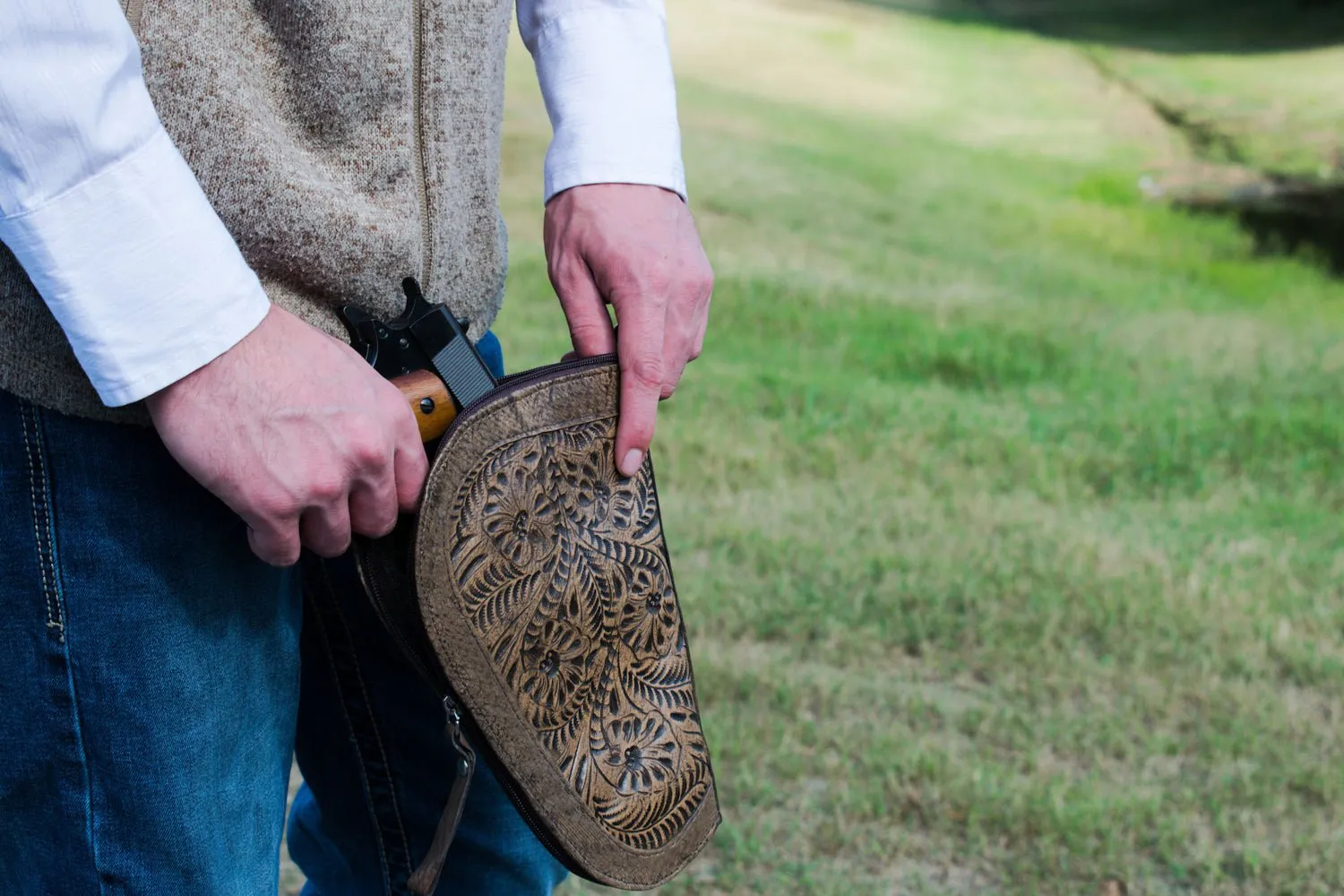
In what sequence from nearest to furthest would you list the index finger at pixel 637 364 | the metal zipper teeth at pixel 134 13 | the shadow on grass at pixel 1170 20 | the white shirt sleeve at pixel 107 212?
the white shirt sleeve at pixel 107 212 < the metal zipper teeth at pixel 134 13 < the index finger at pixel 637 364 < the shadow on grass at pixel 1170 20

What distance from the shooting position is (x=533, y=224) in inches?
306

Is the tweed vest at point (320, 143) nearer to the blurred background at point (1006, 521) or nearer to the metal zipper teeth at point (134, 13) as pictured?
the metal zipper teeth at point (134, 13)

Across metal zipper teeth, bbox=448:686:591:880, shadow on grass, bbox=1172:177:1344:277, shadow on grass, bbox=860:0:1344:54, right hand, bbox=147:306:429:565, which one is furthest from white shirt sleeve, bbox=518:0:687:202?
shadow on grass, bbox=860:0:1344:54

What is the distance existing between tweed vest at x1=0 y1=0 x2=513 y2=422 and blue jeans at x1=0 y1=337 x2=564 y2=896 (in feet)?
0.20

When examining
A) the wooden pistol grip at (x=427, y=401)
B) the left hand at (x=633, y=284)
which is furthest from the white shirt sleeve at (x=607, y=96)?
the wooden pistol grip at (x=427, y=401)

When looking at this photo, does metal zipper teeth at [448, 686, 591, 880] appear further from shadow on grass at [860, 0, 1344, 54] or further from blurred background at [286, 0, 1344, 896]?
shadow on grass at [860, 0, 1344, 54]

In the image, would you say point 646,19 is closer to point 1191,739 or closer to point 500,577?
point 500,577

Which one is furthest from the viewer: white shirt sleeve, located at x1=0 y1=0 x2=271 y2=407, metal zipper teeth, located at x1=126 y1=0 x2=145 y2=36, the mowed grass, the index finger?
the mowed grass

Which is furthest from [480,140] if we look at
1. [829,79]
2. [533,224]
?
[829,79]

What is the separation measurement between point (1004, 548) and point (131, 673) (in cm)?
306

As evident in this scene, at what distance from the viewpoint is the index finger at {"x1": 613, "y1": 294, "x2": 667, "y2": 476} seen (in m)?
1.18

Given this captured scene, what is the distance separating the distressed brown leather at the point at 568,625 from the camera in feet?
3.49

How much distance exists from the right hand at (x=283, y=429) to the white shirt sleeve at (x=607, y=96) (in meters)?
0.37

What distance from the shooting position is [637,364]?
3.86 ft
